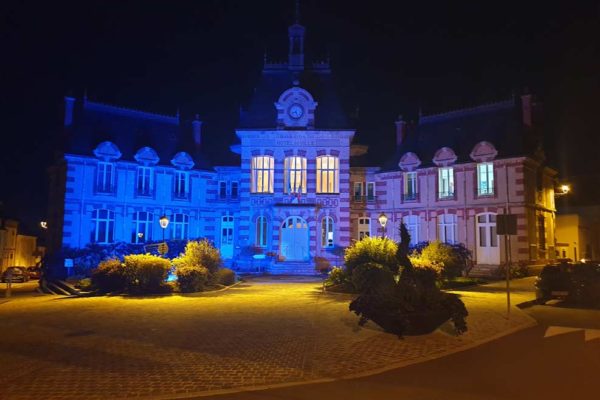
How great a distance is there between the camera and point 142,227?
32.3 m

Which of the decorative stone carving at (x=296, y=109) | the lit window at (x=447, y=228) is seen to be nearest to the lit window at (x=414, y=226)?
the lit window at (x=447, y=228)

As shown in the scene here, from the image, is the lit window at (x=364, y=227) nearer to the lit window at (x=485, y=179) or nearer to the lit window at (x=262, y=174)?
the lit window at (x=262, y=174)

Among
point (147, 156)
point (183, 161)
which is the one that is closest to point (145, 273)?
point (147, 156)

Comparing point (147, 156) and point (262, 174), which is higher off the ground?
point (147, 156)

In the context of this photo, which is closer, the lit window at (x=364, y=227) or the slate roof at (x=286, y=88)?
the slate roof at (x=286, y=88)

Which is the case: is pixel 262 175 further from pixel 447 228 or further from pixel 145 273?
pixel 145 273

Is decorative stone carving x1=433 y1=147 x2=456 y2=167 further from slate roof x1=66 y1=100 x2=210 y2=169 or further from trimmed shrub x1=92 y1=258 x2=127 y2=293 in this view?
trimmed shrub x1=92 y1=258 x2=127 y2=293

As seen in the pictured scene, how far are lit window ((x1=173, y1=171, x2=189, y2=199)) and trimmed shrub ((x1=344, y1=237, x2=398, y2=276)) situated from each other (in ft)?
60.6

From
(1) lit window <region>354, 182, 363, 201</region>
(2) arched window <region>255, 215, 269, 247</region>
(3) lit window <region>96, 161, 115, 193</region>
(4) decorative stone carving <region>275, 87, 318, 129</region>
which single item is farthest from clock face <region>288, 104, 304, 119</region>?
(3) lit window <region>96, 161, 115, 193</region>

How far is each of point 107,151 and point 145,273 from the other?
51.1 feet

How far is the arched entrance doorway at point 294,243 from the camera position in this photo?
31.0 meters

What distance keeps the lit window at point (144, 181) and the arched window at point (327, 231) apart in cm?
1239

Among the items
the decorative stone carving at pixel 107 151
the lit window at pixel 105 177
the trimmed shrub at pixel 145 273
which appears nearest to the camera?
the trimmed shrub at pixel 145 273

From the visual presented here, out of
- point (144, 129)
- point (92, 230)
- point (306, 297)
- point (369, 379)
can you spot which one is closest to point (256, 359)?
point (369, 379)
